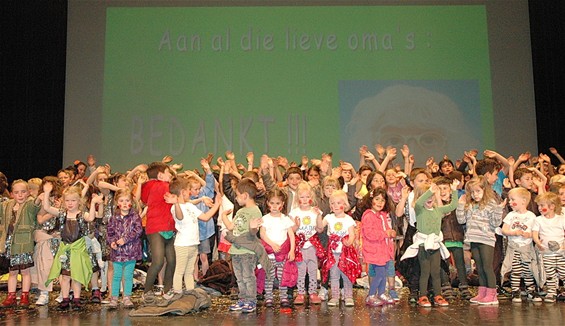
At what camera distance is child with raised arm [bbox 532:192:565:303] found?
207 inches

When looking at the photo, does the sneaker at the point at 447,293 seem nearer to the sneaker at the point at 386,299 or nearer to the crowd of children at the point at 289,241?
the crowd of children at the point at 289,241

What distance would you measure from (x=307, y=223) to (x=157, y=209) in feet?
4.47

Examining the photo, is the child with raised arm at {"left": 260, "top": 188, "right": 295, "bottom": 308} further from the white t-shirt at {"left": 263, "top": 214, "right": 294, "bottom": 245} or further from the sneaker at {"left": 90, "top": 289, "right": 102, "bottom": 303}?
the sneaker at {"left": 90, "top": 289, "right": 102, "bottom": 303}

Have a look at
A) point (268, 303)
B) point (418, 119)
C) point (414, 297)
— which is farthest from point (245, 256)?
point (418, 119)

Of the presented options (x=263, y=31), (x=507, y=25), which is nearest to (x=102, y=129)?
(x=263, y=31)

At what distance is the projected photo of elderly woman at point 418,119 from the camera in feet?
31.9

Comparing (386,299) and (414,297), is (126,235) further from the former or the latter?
(414,297)

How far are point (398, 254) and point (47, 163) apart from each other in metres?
6.69

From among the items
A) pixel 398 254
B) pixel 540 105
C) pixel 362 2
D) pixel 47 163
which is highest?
pixel 362 2

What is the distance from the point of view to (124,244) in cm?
516

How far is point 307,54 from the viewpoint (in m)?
9.97

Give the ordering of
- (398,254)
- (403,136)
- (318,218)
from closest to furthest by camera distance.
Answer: (318,218), (398,254), (403,136)

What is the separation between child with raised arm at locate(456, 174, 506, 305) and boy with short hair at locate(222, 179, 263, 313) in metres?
1.95

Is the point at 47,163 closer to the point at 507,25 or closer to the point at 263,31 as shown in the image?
the point at 263,31
